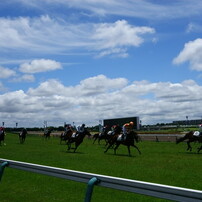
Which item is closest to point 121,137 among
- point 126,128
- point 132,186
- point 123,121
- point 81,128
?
point 126,128

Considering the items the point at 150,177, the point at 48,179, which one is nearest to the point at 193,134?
the point at 150,177

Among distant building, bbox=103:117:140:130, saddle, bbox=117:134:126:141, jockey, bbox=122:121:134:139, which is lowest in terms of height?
saddle, bbox=117:134:126:141

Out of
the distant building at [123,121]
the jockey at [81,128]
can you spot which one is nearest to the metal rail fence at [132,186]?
the jockey at [81,128]

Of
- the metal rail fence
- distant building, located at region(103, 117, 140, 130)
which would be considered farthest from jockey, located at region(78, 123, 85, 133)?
distant building, located at region(103, 117, 140, 130)

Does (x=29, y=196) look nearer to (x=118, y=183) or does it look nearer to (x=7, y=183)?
(x=7, y=183)

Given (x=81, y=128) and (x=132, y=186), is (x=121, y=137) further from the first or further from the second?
(x=132, y=186)

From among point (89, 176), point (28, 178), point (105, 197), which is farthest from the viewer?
point (28, 178)

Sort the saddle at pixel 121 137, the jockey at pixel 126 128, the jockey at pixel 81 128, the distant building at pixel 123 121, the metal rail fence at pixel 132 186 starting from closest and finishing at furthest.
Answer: the metal rail fence at pixel 132 186 < the saddle at pixel 121 137 < the jockey at pixel 126 128 < the jockey at pixel 81 128 < the distant building at pixel 123 121

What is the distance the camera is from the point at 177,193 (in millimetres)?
3092

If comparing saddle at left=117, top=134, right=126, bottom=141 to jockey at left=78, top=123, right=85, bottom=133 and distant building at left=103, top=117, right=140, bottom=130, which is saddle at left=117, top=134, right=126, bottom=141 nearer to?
jockey at left=78, top=123, right=85, bottom=133

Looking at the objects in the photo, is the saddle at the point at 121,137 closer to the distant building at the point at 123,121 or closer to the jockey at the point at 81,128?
the jockey at the point at 81,128

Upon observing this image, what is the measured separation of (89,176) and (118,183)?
1.79 ft

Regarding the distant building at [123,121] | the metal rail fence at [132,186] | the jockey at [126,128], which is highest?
the distant building at [123,121]

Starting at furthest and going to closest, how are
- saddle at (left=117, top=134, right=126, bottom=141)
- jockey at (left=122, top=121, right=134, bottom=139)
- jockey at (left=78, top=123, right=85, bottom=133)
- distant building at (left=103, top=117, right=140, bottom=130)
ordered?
distant building at (left=103, top=117, right=140, bottom=130) → jockey at (left=78, top=123, right=85, bottom=133) → jockey at (left=122, top=121, right=134, bottom=139) → saddle at (left=117, top=134, right=126, bottom=141)
